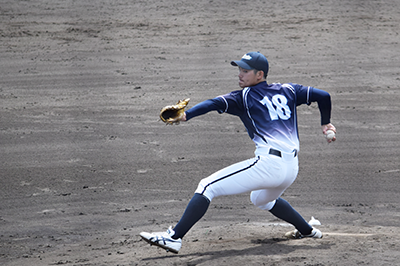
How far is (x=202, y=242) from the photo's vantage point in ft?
13.6

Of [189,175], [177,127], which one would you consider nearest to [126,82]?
[177,127]

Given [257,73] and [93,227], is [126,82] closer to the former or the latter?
[93,227]

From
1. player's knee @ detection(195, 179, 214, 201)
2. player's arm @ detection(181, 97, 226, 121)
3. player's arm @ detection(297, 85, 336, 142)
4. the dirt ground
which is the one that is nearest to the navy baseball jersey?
player's arm @ detection(181, 97, 226, 121)

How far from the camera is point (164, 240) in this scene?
3.55 m

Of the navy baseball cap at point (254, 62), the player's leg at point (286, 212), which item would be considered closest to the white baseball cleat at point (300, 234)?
the player's leg at point (286, 212)

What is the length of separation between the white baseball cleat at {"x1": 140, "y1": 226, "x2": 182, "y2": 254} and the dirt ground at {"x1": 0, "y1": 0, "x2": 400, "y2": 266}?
0.12 metres

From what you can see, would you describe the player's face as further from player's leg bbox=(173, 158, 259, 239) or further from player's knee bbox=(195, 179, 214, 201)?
player's knee bbox=(195, 179, 214, 201)

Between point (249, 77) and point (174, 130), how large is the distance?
12.9 ft

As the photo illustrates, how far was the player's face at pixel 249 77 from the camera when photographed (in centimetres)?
366

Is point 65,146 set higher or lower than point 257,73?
lower

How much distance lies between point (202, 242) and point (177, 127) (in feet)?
11.9

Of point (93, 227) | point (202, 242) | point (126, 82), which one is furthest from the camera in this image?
point (126, 82)

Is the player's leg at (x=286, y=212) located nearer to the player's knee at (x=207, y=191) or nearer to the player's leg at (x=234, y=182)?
the player's leg at (x=234, y=182)

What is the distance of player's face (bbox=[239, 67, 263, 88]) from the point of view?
3.66 m
